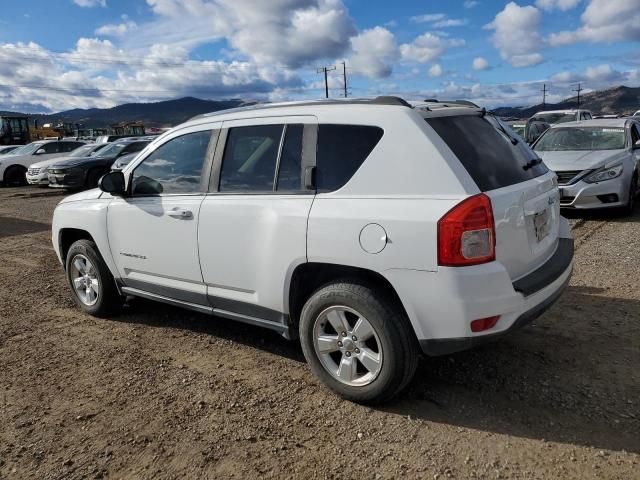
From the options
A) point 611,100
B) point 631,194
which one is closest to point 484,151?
point 631,194

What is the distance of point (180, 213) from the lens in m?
3.83

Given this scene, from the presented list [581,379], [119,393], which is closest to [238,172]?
[119,393]

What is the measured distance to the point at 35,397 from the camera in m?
3.49

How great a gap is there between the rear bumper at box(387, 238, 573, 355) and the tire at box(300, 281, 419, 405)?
0.13 m

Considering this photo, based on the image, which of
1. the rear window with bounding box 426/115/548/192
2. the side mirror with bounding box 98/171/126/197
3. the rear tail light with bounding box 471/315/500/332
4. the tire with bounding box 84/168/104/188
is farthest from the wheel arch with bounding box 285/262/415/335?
the tire with bounding box 84/168/104/188

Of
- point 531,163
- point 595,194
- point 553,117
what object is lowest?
point 595,194

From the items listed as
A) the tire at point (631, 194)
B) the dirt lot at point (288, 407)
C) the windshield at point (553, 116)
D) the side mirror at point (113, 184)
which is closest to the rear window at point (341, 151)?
the dirt lot at point (288, 407)

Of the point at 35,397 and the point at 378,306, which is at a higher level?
the point at 378,306

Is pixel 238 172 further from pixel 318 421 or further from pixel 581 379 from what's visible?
A: pixel 581 379

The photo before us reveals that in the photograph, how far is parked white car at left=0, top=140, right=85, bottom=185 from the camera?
20.0 meters

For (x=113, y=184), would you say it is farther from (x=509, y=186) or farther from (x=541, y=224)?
(x=541, y=224)

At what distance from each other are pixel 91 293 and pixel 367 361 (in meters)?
3.02

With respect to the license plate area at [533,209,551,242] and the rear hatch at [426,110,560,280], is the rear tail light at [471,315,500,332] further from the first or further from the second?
the license plate area at [533,209,551,242]

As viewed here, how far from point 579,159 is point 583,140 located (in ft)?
3.93
